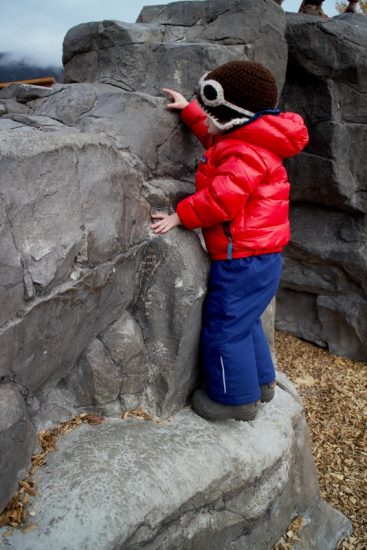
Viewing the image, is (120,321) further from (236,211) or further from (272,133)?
(272,133)

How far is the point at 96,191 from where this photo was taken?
61.0 inches

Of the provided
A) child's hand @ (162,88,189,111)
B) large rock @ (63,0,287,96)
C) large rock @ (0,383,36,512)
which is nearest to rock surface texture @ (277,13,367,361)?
large rock @ (63,0,287,96)

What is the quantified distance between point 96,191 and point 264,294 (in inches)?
30.4

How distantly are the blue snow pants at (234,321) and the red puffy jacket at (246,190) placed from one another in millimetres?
58

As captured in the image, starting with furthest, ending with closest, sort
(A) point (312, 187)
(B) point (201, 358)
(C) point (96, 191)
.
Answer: (A) point (312, 187) < (B) point (201, 358) < (C) point (96, 191)

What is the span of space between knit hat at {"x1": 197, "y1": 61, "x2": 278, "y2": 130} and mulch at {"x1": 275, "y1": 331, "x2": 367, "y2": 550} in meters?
1.99

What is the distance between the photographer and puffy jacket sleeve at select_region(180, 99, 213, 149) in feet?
6.51

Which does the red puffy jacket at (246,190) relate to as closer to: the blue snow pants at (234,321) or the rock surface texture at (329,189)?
the blue snow pants at (234,321)

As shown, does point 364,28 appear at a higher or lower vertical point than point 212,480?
higher

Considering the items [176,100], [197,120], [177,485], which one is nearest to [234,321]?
[177,485]

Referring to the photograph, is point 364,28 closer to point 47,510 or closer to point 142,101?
point 142,101

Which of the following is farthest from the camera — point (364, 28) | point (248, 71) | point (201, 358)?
point (364, 28)

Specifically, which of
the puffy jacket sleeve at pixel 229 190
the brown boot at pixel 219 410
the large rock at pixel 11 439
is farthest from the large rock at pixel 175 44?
the large rock at pixel 11 439


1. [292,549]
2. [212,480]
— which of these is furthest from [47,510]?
[292,549]
